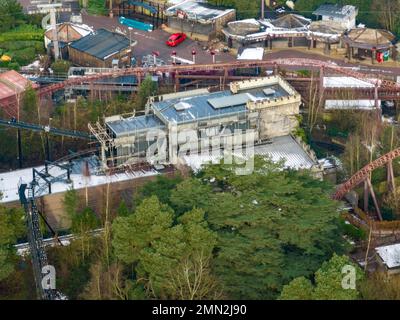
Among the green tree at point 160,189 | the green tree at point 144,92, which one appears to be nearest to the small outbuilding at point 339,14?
the green tree at point 144,92

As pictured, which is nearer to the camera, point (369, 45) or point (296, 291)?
point (296, 291)

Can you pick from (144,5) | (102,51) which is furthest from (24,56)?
(144,5)

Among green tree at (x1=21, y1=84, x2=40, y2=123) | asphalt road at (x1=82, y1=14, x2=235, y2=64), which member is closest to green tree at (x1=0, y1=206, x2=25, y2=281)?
green tree at (x1=21, y1=84, x2=40, y2=123)

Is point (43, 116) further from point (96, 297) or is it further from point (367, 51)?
point (367, 51)

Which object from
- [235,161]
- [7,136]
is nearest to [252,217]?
[235,161]

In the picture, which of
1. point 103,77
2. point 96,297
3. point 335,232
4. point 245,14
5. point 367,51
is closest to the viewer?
point 96,297

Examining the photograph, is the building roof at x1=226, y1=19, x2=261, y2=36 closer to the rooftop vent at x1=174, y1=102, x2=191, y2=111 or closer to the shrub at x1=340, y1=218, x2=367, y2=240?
the rooftop vent at x1=174, y1=102, x2=191, y2=111

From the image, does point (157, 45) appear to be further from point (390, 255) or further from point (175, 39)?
point (390, 255)
